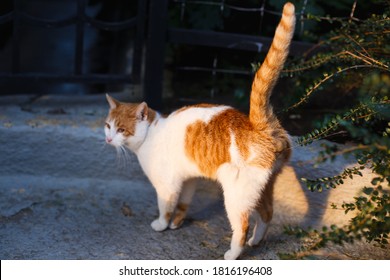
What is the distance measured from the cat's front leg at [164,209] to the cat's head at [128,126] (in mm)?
312

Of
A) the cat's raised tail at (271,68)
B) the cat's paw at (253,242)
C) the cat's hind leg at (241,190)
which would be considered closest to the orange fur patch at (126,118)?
the cat's hind leg at (241,190)

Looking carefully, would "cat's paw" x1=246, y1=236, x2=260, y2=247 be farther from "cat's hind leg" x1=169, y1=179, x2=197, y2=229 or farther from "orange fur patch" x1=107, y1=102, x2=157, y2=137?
"orange fur patch" x1=107, y1=102, x2=157, y2=137

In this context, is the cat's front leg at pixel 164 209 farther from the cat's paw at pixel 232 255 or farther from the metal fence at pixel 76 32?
the metal fence at pixel 76 32

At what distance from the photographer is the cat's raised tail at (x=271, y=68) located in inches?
88.7

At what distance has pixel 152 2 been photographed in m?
3.38

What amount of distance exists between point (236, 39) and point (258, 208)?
3.98 ft

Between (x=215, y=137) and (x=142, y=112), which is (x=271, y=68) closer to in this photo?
(x=215, y=137)

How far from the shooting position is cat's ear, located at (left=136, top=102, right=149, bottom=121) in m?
2.85

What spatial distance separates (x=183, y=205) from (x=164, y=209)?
0.45 ft

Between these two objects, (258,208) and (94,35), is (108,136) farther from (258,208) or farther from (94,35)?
(94,35)

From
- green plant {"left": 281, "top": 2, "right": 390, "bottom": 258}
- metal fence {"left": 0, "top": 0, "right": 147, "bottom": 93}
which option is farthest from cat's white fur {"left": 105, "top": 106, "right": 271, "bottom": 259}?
metal fence {"left": 0, "top": 0, "right": 147, "bottom": 93}

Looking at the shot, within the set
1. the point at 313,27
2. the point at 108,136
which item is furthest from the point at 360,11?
the point at 108,136

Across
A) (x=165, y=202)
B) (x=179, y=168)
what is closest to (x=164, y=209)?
(x=165, y=202)

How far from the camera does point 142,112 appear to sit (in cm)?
288
